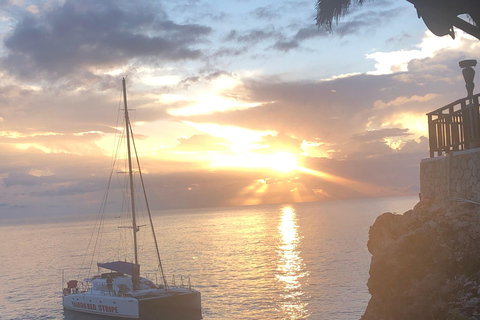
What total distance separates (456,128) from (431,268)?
224 inches

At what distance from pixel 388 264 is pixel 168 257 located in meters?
74.4

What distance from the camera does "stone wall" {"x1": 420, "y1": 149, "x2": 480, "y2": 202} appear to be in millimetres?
15570

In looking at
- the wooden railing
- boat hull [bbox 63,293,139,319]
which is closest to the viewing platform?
the wooden railing

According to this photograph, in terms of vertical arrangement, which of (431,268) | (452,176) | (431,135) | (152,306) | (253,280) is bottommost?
(253,280)

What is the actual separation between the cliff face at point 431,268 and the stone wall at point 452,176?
1.60ft

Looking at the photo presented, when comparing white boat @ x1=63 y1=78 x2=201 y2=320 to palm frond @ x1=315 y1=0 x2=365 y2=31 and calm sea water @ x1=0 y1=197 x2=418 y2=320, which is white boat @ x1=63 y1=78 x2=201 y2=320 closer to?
calm sea water @ x1=0 y1=197 x2=418 y2=320

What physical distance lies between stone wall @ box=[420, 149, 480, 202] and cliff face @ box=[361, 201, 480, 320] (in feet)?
1.60

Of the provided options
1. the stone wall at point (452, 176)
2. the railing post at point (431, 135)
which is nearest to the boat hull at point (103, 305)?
the stone wall at point (452, 176)

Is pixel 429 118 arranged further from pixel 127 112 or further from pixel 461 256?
pixel 127 112

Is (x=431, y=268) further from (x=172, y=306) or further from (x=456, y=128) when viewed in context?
(x=172, y=306)

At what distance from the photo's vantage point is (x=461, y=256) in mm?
14727

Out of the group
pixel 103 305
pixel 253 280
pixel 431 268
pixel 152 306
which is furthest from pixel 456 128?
pixel 253 280

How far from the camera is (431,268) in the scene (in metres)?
15.4

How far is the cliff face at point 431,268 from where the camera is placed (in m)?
13.9
